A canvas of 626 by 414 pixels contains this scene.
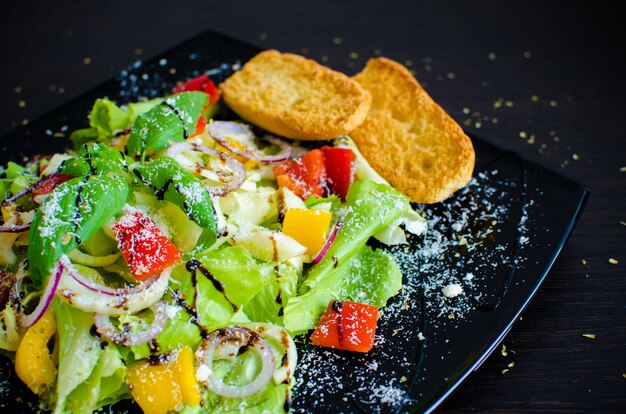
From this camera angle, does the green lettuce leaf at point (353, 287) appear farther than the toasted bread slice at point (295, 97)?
No

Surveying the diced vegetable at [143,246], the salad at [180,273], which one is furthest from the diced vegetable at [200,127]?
the diced vegetable at [143,246]

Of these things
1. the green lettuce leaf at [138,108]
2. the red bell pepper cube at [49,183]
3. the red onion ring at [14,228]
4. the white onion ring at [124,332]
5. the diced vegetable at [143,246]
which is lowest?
the white onion ring at [124,332]

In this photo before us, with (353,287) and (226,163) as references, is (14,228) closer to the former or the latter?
(226,163)

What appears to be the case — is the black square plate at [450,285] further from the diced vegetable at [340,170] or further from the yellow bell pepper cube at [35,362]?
the diced vegetable at [340,170]

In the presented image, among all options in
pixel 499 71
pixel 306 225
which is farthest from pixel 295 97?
pixel 499 71

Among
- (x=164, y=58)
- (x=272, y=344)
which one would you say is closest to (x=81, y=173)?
(x=272, y=344)
